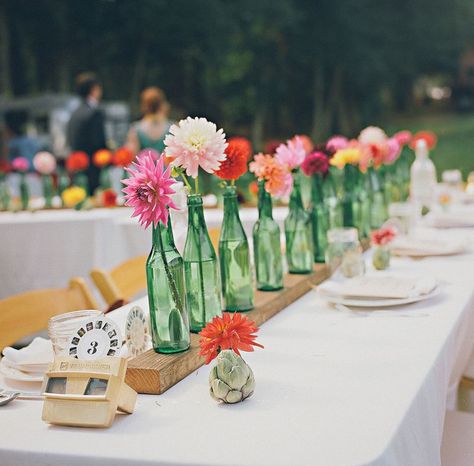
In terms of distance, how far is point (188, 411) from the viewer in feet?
3.96

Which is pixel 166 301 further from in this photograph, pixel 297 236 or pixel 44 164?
pixel 44 164

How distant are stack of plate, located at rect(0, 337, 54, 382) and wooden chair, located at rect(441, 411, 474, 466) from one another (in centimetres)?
80

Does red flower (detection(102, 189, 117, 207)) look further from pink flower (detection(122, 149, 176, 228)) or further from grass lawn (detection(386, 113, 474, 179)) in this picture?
grass lawn (detection(386, 113, 474, 179))

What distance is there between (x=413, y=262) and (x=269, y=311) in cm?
72

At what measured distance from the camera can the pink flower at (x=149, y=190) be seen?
4.21 feet

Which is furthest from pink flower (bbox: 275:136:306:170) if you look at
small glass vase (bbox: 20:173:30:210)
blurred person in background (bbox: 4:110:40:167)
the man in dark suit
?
blurred person in background (bbox: 4:110:40:167)

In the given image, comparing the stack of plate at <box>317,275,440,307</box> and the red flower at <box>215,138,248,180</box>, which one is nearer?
the red flower at <box>215,138,248,180</box>

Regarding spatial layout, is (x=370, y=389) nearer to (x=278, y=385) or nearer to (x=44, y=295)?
(x=278, y=385)

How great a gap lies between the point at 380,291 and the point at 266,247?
0.28 metres

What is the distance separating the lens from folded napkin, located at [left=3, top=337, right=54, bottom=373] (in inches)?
54.8

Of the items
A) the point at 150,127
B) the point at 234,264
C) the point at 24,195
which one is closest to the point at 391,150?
the point at 234,264

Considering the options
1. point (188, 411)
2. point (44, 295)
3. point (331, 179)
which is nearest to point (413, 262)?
point (331, 179)

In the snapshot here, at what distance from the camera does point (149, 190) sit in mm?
1287

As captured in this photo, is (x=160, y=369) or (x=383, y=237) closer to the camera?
(x=160, y=369)
